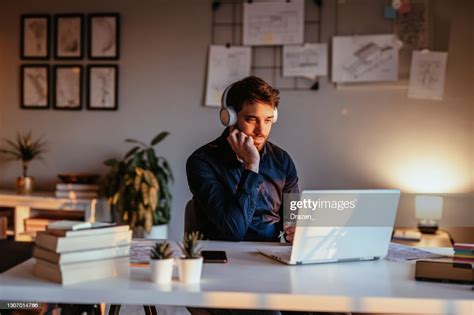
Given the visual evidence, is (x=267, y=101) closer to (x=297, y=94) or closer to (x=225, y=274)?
(x=225, y=274)

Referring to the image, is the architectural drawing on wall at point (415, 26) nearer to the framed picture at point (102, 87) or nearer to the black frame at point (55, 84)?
the framed picture at point (102, 87)

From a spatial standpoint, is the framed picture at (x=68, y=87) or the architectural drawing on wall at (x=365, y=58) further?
the framed picture at (x=68, y=87)

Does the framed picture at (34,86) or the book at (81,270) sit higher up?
the framed picture at (34,86)

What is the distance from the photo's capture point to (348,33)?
351cm

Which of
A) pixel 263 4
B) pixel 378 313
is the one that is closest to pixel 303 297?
pixel 378 313

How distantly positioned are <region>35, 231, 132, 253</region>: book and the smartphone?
0.76 meters

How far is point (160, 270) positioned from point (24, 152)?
9.61ft

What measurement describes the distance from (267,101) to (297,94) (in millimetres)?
1639

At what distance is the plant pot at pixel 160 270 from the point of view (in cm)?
125

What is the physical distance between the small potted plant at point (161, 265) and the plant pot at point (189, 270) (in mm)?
26

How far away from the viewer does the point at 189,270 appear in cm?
125

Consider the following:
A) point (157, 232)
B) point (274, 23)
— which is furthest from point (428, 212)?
point (157, 232)

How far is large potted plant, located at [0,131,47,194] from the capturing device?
3799mm

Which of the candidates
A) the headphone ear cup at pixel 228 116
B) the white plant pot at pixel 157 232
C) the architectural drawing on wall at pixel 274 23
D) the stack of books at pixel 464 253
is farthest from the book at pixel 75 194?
the stack of books at pixel 464 253
